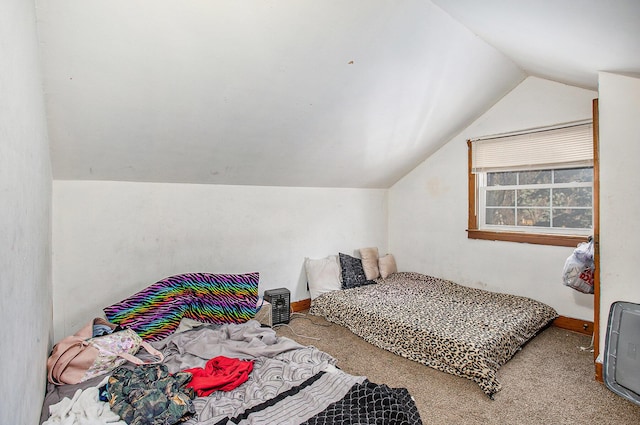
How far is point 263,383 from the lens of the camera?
195cm

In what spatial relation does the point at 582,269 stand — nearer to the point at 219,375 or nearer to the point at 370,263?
the point at 370,263

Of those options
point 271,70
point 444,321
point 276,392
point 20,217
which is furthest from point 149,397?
point 444,321

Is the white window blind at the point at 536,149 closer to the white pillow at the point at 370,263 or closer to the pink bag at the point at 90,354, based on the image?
the white pillow at the point at 370,263

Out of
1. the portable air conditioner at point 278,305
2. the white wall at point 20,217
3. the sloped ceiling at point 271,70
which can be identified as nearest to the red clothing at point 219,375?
the white wall at point 20,217

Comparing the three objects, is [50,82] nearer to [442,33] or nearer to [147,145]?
[147,145]

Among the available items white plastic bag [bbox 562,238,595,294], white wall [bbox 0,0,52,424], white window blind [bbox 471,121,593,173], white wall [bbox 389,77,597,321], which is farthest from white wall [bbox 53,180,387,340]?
white plastic bag [bbox 562,238,595,294]

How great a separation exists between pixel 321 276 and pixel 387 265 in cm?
110

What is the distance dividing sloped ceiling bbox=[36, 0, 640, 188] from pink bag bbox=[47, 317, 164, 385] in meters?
1.25

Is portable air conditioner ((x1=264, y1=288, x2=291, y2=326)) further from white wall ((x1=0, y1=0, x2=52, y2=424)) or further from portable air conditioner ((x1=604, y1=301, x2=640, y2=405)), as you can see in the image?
portable air conditioner ((x1=604, y1=301, x2=640, y2=405))

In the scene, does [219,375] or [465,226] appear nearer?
[219,375]

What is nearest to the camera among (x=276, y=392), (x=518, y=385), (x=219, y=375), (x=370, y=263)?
(x=276, y=392)

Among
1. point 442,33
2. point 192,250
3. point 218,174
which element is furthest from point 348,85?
point 192,250

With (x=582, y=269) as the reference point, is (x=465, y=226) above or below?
above

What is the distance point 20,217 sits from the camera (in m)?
1.16
